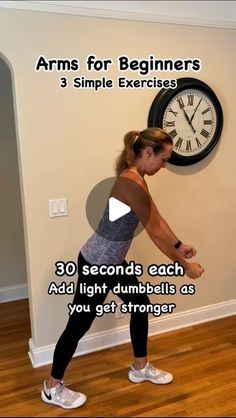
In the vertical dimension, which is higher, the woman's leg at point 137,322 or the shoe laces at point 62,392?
the woman's leg at point 137,322

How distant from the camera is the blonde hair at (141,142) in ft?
5.63

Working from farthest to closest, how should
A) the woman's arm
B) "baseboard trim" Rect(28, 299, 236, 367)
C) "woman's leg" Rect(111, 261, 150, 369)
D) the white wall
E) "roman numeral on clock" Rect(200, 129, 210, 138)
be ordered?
the white wall < "roman numeral on clock" Rect(200, 129, 210, 138) < "baseboard trim" Rect(28, 299, 236, 367) < "woman's leg" Rect(111, 261, 150, 369) < the woman's arm

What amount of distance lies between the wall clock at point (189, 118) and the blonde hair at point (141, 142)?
56 centimetres

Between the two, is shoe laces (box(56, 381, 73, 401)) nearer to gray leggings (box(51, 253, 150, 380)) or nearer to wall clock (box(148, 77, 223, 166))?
gray leggings (box(51, 253, 150, 380))

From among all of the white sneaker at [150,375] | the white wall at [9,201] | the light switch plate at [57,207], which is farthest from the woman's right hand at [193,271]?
the white wall at [9,201]

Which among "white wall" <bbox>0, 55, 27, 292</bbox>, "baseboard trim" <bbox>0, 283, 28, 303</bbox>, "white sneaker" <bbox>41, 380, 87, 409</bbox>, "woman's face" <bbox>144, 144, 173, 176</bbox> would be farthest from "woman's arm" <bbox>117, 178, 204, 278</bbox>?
"baseboard trim" <bbox>0, 283, 28, 303</bbox>

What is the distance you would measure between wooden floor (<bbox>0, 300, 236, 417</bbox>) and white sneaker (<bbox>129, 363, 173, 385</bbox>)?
3 cm

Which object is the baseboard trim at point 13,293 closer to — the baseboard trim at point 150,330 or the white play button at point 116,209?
the baseboard trim at point 150,330

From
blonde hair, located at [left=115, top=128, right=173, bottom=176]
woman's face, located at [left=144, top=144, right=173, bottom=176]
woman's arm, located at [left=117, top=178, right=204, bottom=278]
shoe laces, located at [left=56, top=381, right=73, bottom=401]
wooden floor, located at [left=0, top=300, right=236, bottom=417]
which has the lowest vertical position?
wooden floor, located at [left=0, top=300, right=236, bottom=417]

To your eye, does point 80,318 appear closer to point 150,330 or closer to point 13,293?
point 150,330

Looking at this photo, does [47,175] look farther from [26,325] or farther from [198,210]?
[26,325]

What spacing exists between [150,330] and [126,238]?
3.47 ft

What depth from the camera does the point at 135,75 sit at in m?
2.22

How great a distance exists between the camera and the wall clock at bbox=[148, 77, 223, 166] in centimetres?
228
